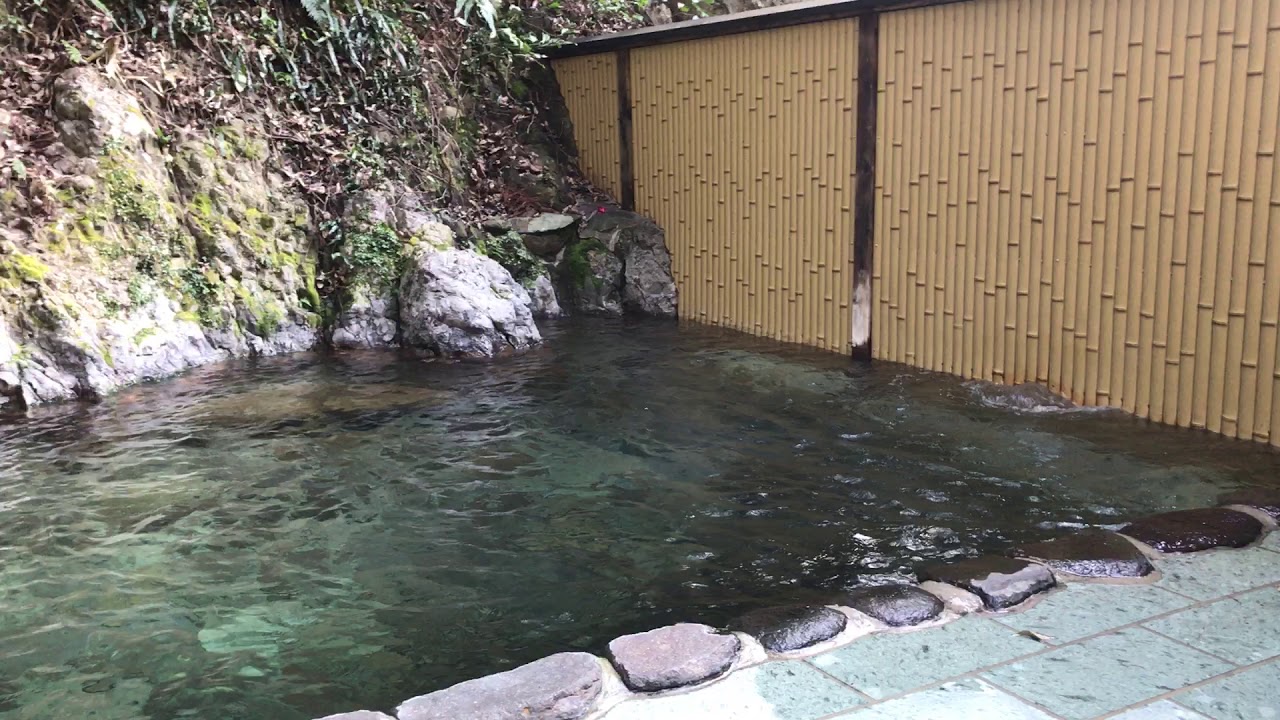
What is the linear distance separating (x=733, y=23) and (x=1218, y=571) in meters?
6.02

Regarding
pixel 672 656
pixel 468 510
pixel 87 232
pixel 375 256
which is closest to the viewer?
pixel 672 656

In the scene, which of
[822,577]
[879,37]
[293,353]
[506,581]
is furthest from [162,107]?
[822,577]

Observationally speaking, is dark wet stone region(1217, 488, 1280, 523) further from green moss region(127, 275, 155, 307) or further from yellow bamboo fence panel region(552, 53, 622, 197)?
green moss region(127, 275, 155, 307)

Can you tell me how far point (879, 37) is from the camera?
276 inches

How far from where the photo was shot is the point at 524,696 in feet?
8.75

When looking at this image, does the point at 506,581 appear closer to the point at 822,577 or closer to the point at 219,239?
the point at 822,577

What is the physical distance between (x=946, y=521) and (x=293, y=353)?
18.9 feet

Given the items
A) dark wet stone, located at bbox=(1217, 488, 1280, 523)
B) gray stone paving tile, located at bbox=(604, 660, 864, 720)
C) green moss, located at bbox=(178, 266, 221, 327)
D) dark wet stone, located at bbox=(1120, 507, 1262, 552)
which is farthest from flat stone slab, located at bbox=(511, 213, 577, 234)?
gray stone paving tile, located at bbox=(604, 660, 864, 720)

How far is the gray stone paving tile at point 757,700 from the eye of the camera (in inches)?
102

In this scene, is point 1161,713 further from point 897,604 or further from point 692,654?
point 692,654

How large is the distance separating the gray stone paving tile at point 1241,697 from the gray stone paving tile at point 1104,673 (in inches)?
1.9

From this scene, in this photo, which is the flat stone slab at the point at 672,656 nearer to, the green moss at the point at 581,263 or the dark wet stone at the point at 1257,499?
the dark wet stone at the point at 1257,499

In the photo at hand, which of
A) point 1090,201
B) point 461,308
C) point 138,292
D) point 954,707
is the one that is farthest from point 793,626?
point 138,292

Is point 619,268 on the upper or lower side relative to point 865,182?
lower
